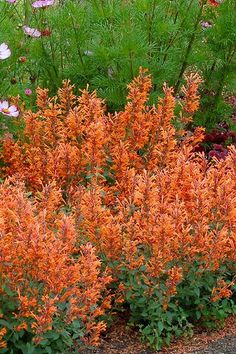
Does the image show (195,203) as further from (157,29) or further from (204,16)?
(204,16)

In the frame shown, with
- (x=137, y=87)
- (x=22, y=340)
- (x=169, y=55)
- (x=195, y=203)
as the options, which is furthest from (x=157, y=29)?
(x=22, y=340)

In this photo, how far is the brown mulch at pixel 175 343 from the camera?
3561 millimetres

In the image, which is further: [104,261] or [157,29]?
[157,29]

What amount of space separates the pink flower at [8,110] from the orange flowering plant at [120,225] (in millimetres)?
126

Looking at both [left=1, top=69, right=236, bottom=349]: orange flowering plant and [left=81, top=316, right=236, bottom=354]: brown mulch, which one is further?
[left=81, top=316, right=236, bottom=354]: brown mulch

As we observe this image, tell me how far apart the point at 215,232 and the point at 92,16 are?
2.69 meters

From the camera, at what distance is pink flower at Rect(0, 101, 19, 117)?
4.81 metres

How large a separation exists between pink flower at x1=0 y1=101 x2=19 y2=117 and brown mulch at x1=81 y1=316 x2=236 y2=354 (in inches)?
64.3

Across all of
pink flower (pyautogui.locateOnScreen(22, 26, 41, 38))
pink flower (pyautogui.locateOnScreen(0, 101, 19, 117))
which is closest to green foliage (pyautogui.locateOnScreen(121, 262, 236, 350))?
pink flower (pyautogui.locateOnScreen(0, 101, 19, 117))

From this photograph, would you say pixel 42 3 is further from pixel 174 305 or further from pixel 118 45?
pixel 174 305

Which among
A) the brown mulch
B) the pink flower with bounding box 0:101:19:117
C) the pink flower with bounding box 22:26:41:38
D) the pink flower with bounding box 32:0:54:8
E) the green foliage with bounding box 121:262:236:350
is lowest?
the brown mulch

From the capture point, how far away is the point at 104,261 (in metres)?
3.70

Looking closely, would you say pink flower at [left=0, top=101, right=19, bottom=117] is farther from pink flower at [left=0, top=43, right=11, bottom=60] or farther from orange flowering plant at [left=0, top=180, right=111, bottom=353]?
orange flowering plant at [left=0, top=180, right=111, bottom=353]

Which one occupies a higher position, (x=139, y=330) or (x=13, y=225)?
(x=13, y=225)
